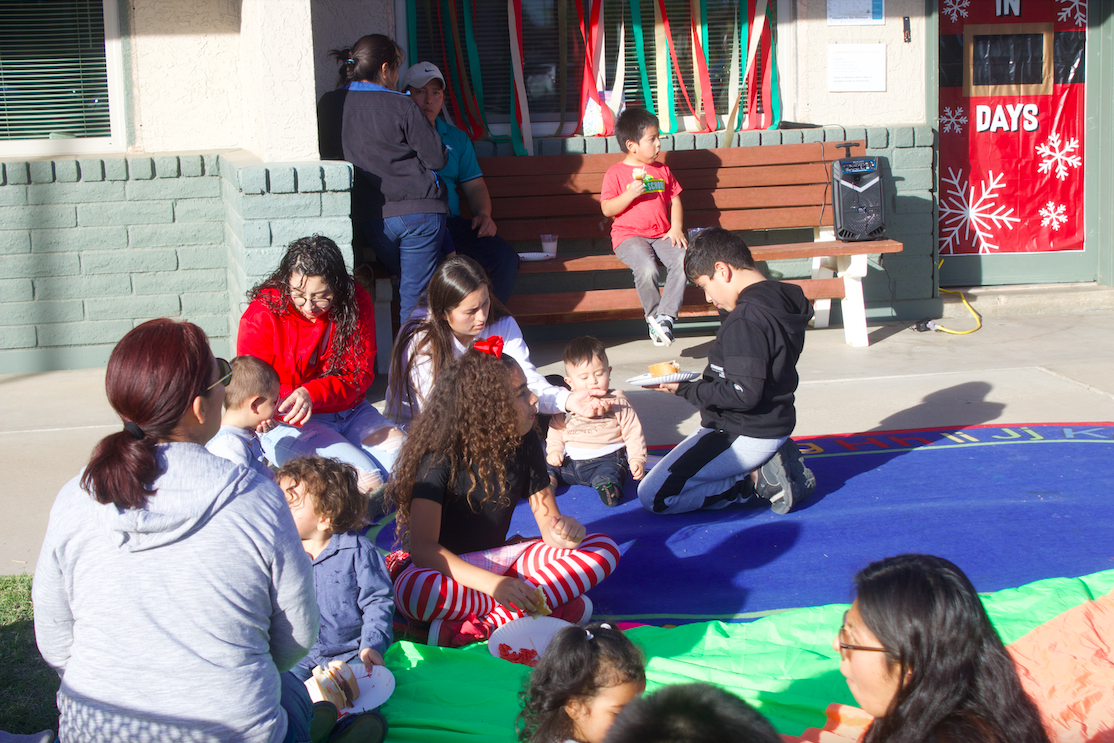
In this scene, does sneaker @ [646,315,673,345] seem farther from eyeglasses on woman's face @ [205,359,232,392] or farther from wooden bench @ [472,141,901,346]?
eyeglasses on woman's face @ [205,359,232,392]

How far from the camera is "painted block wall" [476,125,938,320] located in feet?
23.3

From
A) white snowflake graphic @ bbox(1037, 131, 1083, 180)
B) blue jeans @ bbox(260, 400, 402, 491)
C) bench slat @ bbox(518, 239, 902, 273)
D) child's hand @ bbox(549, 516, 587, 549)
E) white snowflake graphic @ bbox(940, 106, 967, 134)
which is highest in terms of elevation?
white snowflake graphic @ bbox(940, 106, 967, 134)

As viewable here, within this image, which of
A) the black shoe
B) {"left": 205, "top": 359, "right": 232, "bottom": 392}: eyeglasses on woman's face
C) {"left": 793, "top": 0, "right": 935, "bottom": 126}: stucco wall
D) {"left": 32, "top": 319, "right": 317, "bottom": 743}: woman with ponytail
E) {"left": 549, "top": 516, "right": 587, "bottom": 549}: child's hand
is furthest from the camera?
{"left": 793, "top": 0, "right": 935, "bottom": 126}: stucco wall

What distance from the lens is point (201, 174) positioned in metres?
6.42

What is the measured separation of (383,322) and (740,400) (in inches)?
108

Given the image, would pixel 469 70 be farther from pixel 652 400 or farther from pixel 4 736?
pixel 4 736

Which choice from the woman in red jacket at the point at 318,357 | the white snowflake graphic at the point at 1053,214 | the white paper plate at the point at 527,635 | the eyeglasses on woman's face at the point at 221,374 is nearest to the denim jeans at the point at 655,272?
the woman in red jacket at the point at 318,357

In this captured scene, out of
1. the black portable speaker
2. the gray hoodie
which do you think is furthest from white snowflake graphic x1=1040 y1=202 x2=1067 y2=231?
the gray hoodie

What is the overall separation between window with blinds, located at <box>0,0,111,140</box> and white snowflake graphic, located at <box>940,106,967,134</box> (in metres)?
6.12

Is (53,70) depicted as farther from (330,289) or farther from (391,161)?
(330,289)

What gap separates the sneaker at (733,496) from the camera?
13.3 feet

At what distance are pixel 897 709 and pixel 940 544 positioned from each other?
6.81 ft

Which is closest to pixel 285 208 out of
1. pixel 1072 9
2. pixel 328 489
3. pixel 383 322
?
pixel 383 322

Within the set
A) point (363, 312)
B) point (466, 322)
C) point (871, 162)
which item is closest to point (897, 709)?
point (466, 322)
